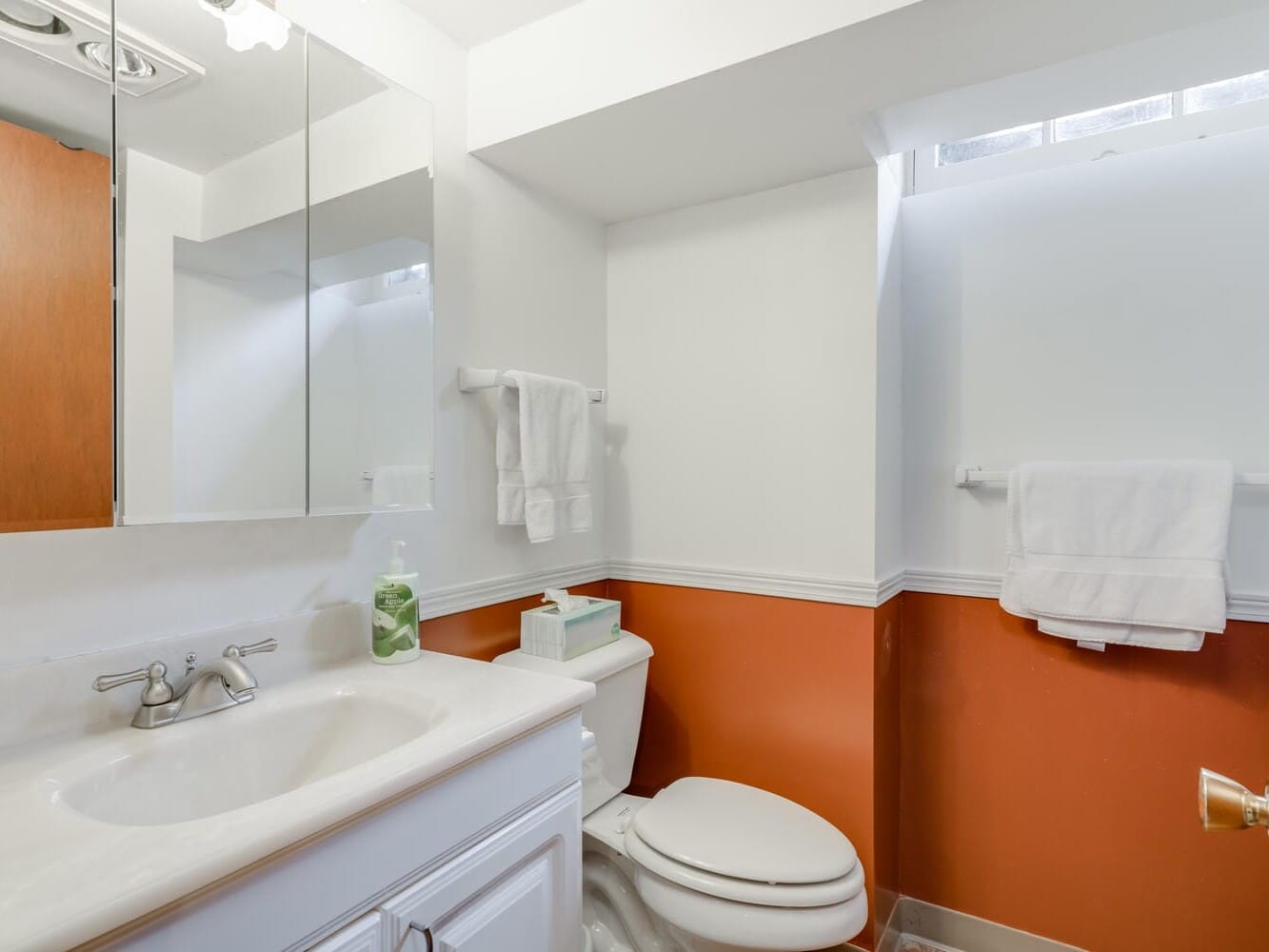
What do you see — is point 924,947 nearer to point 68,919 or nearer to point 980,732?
point 980,732

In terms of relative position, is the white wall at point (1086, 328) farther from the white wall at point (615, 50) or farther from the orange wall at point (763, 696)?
the white wall at point (615, 50)

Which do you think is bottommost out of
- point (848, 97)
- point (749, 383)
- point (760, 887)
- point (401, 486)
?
point (760, 887)

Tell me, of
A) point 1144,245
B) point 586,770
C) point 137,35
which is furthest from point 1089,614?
point 137,35

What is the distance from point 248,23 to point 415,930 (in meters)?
1.36

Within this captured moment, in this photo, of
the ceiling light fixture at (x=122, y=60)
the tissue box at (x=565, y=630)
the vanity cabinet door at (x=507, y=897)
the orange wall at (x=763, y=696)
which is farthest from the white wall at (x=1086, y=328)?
the ceiling light fixture at (x=122, y=60)

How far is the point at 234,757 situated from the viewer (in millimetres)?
1005

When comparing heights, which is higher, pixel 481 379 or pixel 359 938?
pixel 481 379

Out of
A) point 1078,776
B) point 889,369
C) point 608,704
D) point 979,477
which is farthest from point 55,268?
point 1078,776

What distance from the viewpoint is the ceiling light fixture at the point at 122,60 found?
926 millimetres

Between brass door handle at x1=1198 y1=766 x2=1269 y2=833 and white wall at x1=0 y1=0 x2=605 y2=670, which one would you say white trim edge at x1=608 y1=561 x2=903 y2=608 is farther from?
brass door handle at x1=1198 y1=766 x2=1269 y2=833

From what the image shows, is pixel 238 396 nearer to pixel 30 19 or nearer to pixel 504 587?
pixel 30 19

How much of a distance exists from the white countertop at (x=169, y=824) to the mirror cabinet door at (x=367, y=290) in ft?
1.30

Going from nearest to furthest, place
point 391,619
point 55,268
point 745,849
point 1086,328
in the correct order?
point 55,268 → point 391,619 → point 745,849 → point 1086,328

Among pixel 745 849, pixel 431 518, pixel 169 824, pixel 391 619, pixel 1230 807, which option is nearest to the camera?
pixel 1230 807
